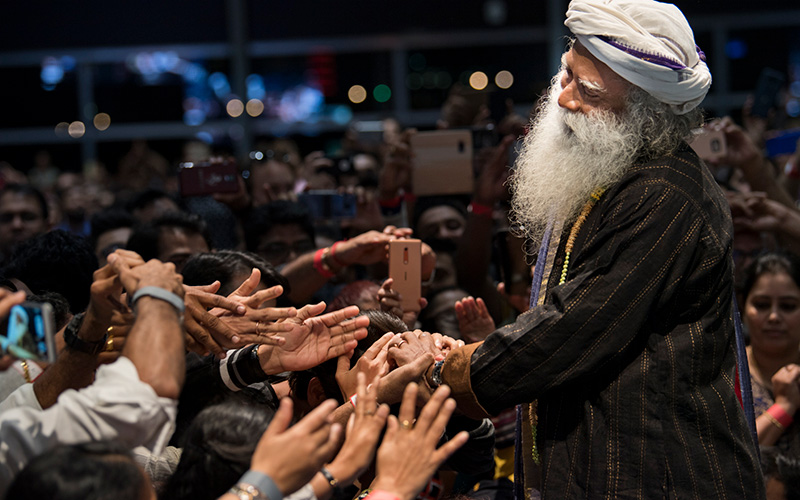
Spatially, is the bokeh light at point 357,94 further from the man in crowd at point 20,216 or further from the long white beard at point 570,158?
the long white beard at point 570,158

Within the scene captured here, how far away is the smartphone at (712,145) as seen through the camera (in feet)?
12.3

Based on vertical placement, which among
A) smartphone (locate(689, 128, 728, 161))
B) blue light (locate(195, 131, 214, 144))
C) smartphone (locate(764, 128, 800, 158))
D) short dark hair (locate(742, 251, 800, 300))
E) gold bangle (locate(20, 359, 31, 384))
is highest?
smartphone (locate(689, 128, 728, 161))

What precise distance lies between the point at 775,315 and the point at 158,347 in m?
2.40

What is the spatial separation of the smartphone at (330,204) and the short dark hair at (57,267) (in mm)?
1189

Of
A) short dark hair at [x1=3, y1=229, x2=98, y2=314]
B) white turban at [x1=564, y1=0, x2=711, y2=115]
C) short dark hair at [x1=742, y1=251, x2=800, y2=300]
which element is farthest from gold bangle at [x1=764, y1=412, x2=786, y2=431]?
short dark hair at [x1=3, y1=229, x2=98, y2=314]

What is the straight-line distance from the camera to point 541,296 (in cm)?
199

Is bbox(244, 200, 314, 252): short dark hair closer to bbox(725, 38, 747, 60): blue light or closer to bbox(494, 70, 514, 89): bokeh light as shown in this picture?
bbox(494, 70, 514, 89): bokeh light

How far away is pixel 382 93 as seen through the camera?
398 inches

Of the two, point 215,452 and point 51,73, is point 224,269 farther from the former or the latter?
point 51,73

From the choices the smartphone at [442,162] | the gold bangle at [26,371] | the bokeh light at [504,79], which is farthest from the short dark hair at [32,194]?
the bokeh light at [504,79]

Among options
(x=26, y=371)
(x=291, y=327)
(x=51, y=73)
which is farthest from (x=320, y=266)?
(x=51, y=73)

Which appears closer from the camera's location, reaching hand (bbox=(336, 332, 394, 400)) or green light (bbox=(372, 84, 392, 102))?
reaching hand (bbox=(336, 332, 394, 400))

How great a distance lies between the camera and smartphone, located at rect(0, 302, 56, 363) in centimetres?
142

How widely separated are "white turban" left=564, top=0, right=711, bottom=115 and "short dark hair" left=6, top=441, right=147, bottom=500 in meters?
1.37
